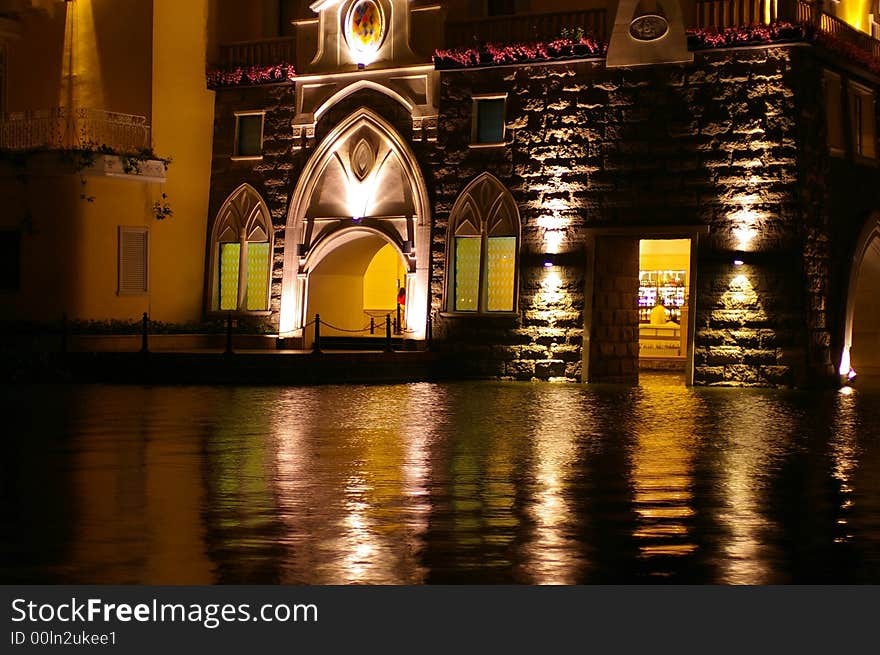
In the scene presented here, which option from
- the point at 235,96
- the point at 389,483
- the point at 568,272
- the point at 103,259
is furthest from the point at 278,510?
the point at 235,96

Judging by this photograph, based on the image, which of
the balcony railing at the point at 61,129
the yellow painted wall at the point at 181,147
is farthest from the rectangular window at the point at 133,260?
the balcony railing at the point at 61,129

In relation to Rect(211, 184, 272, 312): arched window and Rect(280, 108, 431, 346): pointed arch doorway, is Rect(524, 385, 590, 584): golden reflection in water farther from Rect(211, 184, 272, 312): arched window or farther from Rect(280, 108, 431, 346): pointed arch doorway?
Rect(211, 184, 272, 312): arched window

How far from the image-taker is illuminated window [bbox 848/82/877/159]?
87.9 ft

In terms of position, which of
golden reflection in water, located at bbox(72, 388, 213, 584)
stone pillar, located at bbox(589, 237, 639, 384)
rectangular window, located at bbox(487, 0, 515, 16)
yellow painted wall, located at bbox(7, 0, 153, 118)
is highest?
rectangular window, located at bbox(487, 0, 515, 16)

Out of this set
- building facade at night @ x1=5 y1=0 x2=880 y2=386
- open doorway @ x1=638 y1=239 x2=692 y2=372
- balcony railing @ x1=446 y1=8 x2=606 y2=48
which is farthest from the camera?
open doorway @ x1=638 y1=239 x2=692 y2=372

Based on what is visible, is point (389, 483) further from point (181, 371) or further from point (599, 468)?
point (181, 371)

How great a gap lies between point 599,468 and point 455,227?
15187 millimetres

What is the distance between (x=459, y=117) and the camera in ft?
90.8

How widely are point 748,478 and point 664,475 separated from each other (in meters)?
0.67

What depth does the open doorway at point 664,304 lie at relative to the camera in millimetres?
31078

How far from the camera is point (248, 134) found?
30422 millimetres

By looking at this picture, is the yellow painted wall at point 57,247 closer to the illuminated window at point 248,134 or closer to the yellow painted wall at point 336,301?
the illuminated window at point 248,134

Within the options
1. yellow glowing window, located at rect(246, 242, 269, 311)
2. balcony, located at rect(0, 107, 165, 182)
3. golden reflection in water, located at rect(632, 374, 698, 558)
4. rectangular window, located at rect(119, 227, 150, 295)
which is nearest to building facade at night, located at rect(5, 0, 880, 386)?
yellow glowing window, located at rect(246, 242, 269, 311)

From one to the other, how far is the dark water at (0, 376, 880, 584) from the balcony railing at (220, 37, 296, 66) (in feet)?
39.1
